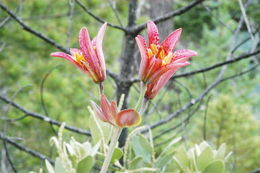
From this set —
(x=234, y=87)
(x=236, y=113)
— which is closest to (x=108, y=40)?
(x=234, y=87)

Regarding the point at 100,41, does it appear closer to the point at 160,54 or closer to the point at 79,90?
the point at 160,54

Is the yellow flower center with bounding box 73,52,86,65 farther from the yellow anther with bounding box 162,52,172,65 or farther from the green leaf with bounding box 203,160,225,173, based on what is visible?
the green leaf with bounding box 203,160,225,173

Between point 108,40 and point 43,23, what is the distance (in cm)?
69

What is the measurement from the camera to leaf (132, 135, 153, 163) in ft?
2.19

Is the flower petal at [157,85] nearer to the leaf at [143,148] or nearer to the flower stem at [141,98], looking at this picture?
the flower stem at [141,98]

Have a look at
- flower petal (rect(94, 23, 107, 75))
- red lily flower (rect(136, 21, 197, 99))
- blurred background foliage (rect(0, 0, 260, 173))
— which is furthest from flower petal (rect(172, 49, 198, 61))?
blurred background foliage (rect(0, 0, 260, 173))

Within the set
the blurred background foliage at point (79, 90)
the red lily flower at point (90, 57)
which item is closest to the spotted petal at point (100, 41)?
the red lily flower at point (90, 57)

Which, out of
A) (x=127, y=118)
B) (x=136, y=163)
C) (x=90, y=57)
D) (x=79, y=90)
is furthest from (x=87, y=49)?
(x=79, y=90)

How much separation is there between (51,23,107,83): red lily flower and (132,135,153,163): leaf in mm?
174

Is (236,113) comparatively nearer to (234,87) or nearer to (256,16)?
(234,87)

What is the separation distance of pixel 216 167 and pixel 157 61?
22 cm

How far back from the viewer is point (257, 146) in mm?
2447

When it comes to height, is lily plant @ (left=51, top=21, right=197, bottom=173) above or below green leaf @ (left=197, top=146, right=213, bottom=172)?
above

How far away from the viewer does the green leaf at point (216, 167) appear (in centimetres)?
61
